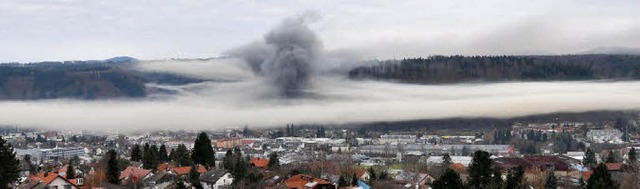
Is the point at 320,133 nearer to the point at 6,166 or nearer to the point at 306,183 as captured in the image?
the point at 306,183

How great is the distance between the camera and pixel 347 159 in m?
65.2

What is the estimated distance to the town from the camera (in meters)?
41.6

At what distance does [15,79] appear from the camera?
197250 millimetres

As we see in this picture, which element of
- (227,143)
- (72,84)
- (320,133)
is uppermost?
(72,84)

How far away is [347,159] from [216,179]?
21218 mm

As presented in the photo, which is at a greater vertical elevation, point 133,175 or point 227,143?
point 227,143

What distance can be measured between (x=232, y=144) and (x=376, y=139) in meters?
20.2

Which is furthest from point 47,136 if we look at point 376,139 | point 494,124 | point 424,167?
point 424,167

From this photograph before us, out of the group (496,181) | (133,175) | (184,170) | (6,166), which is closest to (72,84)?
(184,170)

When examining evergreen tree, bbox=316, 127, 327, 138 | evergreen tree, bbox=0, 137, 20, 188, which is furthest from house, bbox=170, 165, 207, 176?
evergreen tree, bbox=316, 127, 327, 138

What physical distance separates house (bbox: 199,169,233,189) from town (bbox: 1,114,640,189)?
0.05 meters

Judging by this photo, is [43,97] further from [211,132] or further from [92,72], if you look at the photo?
[211,132]

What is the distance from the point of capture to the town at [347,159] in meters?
41.6

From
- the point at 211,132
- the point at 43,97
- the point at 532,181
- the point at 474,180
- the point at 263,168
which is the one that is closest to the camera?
the point at 474,180
